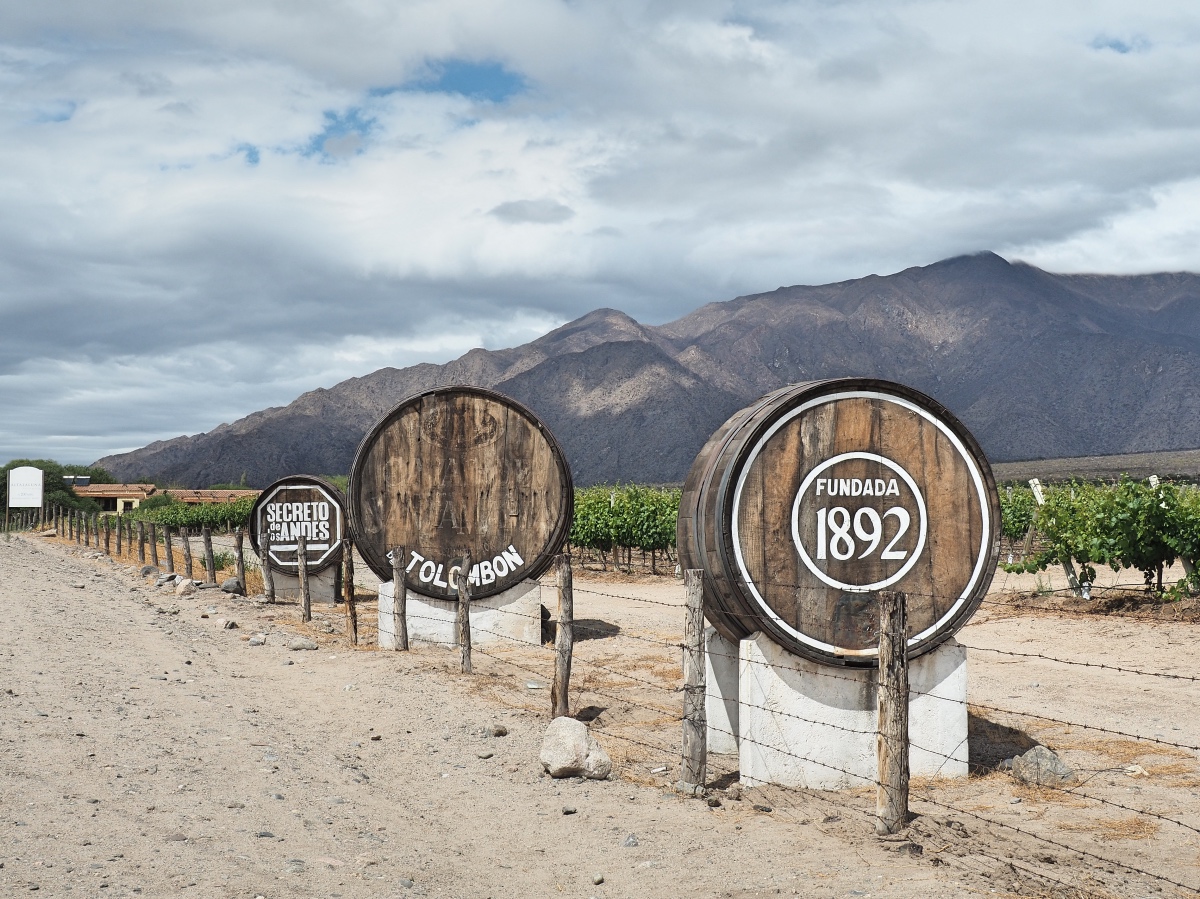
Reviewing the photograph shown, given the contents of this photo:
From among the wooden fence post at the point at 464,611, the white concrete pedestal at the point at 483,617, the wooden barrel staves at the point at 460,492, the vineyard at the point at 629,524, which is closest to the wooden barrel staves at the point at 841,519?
the wooden fence post at the point at 464,611

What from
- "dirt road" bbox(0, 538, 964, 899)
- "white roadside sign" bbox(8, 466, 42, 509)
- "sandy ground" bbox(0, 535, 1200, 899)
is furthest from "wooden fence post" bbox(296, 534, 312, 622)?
"white roadside sign" bbox(8, 466, 42, 509)

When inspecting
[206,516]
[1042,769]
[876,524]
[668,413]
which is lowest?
[206,516]

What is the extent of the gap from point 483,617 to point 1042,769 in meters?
7.30

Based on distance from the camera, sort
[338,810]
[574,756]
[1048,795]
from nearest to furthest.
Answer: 1. [338,810]
2. [1048,795]
3. [574,756]

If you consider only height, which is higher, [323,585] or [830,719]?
[830,719]

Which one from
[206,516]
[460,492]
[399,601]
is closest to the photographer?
[399,601]

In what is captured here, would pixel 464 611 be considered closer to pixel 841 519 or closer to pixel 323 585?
pixel 841 519

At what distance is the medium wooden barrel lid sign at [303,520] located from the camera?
19.2 metres

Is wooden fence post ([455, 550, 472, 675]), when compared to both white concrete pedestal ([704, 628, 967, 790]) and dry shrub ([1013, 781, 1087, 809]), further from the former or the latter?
dry shrub ([1013, 781, 1087, 809])

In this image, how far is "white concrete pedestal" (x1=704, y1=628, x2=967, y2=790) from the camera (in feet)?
23.3

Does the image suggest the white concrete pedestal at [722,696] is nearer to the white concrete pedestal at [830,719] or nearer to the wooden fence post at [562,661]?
the white concrete pedestal at [830,719]

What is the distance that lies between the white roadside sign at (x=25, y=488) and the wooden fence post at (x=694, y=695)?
68.7m

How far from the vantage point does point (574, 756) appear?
24.2ft

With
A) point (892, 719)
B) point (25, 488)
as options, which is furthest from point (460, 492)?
point (25, 488)
